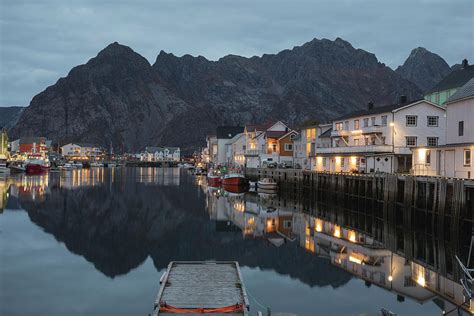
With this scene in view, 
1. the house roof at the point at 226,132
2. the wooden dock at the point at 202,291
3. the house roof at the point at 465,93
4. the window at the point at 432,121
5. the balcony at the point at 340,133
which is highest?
the house roof at the point at 226,132

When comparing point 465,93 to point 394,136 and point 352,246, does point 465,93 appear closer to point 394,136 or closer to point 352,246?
point 352,246

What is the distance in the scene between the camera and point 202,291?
17359 millimetres

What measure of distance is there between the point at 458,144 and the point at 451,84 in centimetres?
4141

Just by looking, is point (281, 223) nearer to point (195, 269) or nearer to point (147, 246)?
point (147, 246)

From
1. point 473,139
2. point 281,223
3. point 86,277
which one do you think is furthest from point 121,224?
point 473,139

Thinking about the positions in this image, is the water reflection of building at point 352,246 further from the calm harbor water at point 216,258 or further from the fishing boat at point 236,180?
the fishing boat at point 236,180

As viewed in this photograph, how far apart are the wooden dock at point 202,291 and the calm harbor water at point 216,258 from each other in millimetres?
1790

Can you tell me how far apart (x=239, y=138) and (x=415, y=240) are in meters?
92.5

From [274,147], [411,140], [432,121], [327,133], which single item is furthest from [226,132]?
[432,121]

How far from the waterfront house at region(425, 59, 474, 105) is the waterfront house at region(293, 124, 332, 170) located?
17400 mm

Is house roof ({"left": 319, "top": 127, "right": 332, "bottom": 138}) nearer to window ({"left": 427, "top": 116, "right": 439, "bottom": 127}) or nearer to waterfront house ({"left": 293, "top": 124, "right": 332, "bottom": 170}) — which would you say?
waterfront house ({"left": 293, "top": 124, "right": 332, "bottom": 170})

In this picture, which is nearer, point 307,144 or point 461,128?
point 461,128

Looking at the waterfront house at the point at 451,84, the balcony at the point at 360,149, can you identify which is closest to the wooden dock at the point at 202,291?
the balcony at the point at 360,149

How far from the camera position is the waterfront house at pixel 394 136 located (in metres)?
59.2
